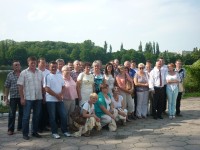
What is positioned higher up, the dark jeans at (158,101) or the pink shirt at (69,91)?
the pink shirt at (69,91)

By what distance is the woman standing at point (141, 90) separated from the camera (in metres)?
8.88

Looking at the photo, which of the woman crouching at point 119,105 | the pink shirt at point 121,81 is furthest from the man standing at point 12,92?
the pink shirt at point 121,81

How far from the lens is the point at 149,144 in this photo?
5.96 m

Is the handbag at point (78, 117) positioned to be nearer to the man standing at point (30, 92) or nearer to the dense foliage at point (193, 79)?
the man standing at point (30, 92)

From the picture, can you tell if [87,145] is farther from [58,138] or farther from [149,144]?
[149,144]

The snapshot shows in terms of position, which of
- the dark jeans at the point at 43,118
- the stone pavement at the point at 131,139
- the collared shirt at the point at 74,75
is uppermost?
the collared shirt at the point at 74,75

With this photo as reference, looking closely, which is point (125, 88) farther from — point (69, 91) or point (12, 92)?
point (12, 92)

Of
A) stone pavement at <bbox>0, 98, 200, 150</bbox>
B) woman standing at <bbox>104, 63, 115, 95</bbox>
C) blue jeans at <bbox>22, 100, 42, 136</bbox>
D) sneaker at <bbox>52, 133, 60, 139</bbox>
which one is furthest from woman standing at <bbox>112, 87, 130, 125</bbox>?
blue jeans at <bbox>22, 100, 42, 136</bbox>

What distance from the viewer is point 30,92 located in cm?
651

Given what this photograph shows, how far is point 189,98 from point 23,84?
9.31 meters

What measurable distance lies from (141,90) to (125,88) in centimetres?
72

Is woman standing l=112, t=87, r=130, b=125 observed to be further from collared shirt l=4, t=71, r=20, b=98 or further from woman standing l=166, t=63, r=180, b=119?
collared shirt l=4, t=71, r=20, b=98

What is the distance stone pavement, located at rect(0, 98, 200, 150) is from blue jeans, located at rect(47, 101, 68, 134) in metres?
0.26

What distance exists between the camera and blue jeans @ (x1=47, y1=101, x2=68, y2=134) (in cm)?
666
